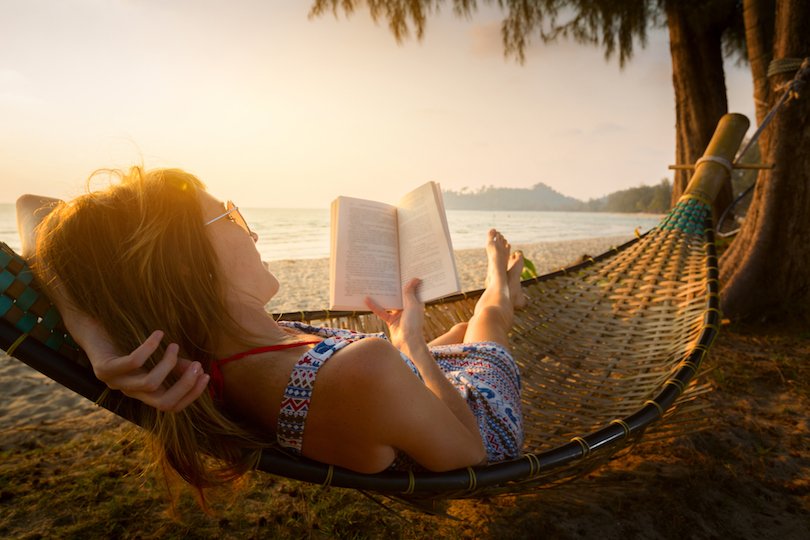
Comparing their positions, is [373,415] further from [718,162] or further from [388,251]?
[718,162]

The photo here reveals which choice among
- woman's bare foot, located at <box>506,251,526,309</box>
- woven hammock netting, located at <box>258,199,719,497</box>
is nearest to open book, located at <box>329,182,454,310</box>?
woven hammock netting, located at <box>258,199,719,497</box>

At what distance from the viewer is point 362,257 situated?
1.44 m

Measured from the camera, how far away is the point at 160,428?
88cm

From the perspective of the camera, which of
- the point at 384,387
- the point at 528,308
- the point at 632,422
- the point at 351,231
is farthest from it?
the point at 528,308

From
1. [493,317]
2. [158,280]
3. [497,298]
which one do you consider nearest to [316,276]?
[497,298]

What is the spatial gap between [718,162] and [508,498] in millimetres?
1939

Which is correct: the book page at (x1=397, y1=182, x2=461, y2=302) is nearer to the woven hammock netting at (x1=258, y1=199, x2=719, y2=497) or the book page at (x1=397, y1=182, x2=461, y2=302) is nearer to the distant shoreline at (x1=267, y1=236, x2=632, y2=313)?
the woven hammock netting at (x1=258, y1=199, x2=719, y2=497)

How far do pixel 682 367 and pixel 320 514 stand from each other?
1235mm

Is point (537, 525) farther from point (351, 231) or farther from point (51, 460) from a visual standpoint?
point (51, 460)

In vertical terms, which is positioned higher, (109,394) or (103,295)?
(103,295)

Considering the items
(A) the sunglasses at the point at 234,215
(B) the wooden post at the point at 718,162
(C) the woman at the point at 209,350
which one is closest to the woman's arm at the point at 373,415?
(C) the woman at the point at 209,350

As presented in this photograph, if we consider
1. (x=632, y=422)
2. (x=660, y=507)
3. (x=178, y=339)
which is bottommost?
(x=660, y=507)

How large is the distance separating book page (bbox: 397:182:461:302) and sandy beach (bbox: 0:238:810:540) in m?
0.63

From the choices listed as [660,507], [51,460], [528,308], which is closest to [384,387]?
[660,507]
